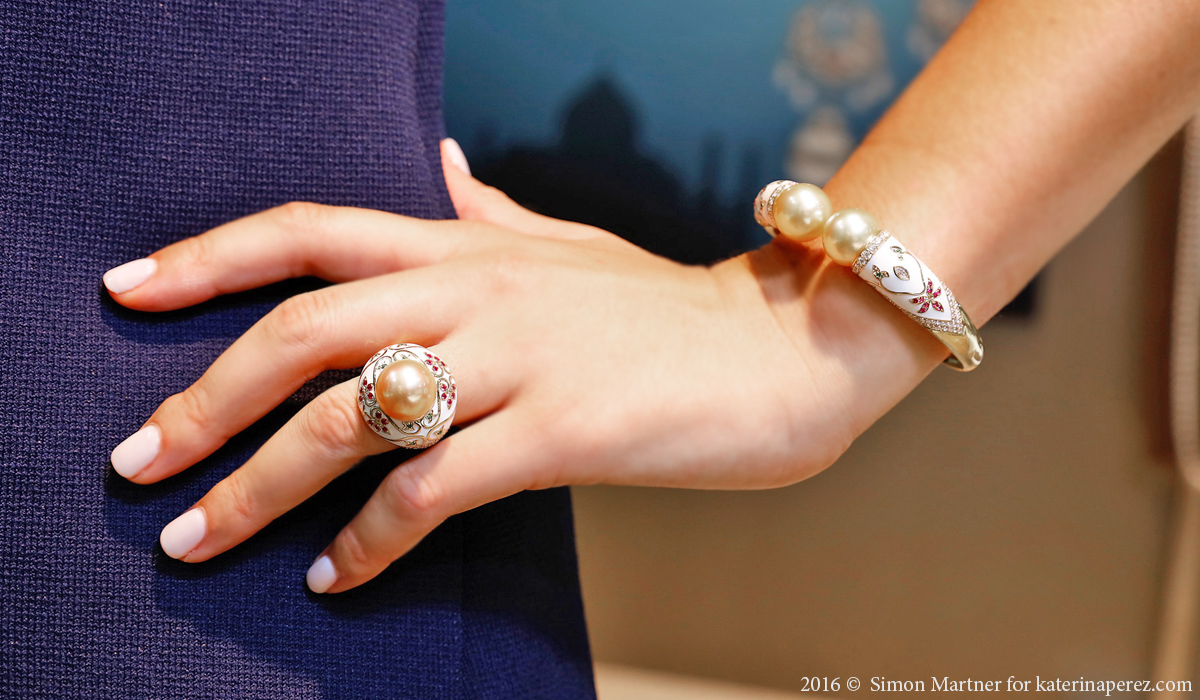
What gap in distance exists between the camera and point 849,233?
0.45 m

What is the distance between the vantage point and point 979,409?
1.40 meters

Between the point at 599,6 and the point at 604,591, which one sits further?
the point at 604,591

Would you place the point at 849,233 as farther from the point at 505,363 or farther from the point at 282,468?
the point at 282,468

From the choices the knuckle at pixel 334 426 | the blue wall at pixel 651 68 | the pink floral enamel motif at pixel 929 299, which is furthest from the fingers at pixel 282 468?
the blue wall at pixel 651 68

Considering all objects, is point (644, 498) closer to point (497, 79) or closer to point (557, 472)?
point (497, 79)

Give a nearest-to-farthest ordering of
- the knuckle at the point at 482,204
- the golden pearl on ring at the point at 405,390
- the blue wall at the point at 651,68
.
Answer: the golden pearl on ring at the point at 405,390
the knuckle at the point at 482,204
the blue wall at the point at 651,68

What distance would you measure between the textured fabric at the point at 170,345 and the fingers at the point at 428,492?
3cm

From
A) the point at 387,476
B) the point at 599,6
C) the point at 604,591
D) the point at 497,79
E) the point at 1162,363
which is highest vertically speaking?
the point at 599,6

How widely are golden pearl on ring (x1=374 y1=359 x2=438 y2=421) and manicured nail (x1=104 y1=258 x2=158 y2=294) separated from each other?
16 cm

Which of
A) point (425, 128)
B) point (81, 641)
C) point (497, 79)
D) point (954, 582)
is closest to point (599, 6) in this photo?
point (497, 79)

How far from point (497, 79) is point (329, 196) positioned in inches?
34.8

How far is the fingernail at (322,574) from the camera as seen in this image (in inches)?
16.4

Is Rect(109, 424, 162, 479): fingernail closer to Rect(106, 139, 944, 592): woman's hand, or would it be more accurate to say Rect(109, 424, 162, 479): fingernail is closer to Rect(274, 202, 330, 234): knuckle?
Rect(106, 139, 944, 592): woman's hand

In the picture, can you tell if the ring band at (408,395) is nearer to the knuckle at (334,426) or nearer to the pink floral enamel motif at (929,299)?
the knuckle at (334,426)
